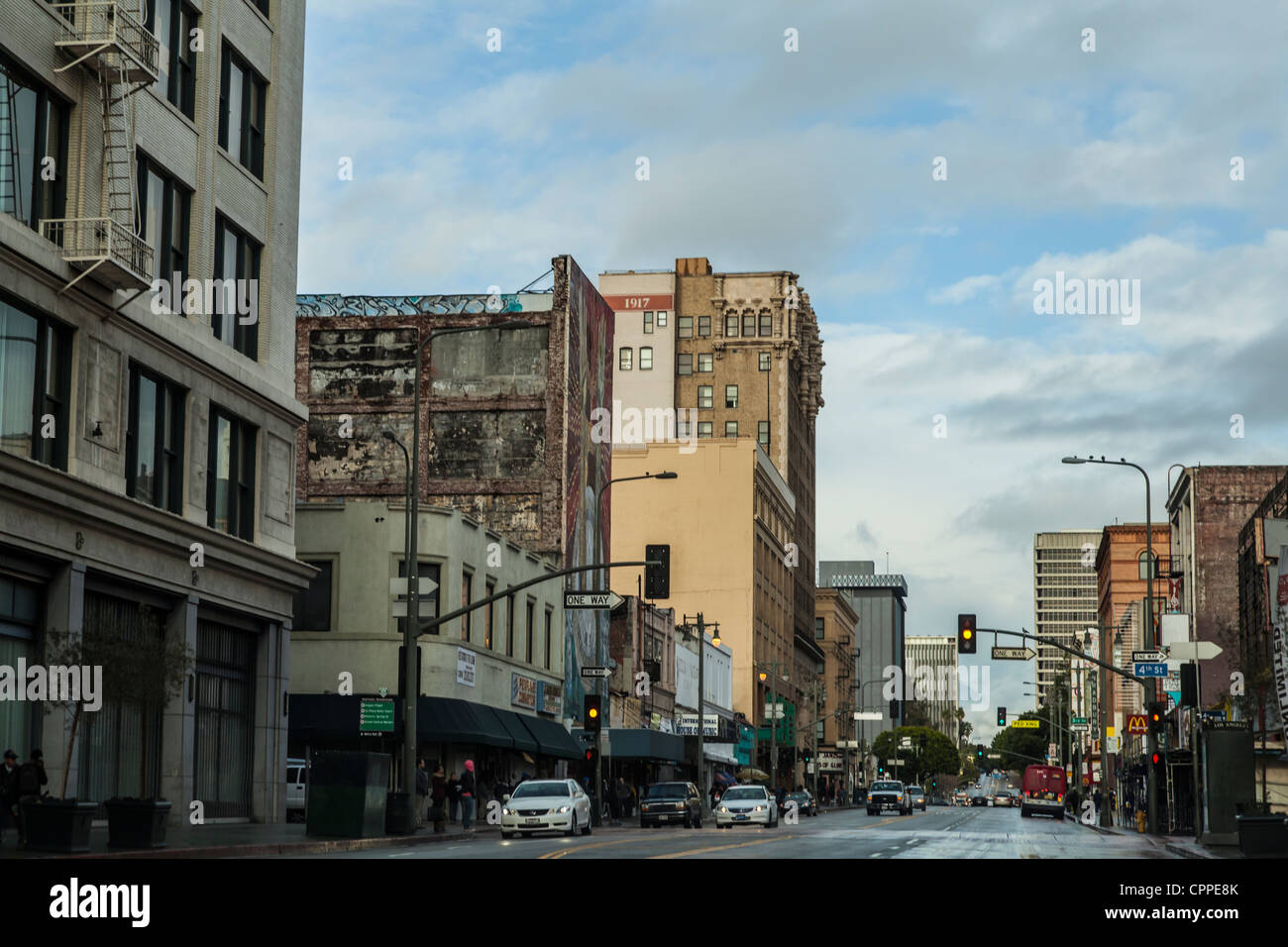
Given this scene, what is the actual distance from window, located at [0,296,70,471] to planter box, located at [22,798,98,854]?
705 centimetres

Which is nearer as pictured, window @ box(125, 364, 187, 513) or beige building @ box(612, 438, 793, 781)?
window @ box(125, 364, 187, 513)

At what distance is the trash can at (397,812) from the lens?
35.8 metres

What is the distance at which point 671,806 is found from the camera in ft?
184

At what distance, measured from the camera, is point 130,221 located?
32125 millimetres

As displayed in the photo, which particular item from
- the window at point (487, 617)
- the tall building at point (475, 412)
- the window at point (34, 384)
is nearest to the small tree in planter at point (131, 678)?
the window at point (34, 384)

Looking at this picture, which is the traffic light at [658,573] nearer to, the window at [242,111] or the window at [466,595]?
the window at [466,595]

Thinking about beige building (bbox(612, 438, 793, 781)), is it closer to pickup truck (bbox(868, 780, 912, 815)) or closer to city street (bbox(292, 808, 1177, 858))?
pickup truck (bbox(868, 780, 912, 815))

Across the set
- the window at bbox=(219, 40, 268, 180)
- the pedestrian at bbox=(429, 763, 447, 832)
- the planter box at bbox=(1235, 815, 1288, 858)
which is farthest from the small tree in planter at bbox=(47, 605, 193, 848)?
the planter box at bbox=(1235, 815, 1288, 858)

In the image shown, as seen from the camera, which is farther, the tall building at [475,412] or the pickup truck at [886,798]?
the pickup truck at [886,798]

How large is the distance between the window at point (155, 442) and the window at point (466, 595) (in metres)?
18.0

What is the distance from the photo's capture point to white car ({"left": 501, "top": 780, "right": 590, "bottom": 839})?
38.0 meters
